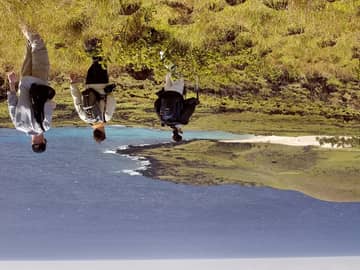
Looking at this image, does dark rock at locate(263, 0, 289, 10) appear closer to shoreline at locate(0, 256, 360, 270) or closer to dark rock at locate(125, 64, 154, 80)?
dark rock at locate(125, 64, 154, 80)

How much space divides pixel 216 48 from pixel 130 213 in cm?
107

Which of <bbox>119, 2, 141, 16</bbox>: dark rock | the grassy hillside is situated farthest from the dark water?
<bbox>119, 2, 141, 16</bbox>: dark rock

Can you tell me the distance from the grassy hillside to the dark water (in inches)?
8.7

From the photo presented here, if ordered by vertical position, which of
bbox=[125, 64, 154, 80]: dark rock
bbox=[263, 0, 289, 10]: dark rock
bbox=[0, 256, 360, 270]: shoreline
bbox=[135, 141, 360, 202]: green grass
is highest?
bbox=[263, 0, 289, 10]: dark rock

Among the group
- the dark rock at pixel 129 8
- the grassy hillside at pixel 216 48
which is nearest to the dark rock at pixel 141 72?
the grassy hillside at pixel 216 48

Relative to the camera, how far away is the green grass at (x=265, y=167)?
13.8ft

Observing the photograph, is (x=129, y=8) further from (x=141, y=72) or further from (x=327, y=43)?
(x=327, y=43)

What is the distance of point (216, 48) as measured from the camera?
4.21 m

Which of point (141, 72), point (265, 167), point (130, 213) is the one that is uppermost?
point (141, 72)

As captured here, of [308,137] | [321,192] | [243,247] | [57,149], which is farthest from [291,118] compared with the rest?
[57,149]

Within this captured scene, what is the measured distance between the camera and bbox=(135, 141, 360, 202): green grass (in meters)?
4.21

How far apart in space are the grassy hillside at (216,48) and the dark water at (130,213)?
22cm

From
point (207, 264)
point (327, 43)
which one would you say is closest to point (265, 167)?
point (207, 264)

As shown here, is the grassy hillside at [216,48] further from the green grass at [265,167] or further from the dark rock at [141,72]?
the green grass at [265,167]
